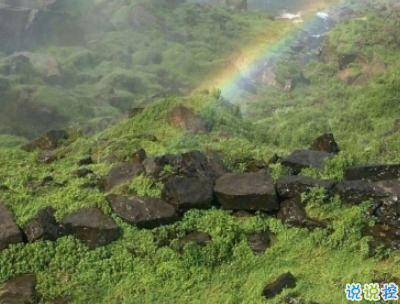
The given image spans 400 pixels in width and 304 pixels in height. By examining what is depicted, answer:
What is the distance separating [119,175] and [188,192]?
5.41 feet

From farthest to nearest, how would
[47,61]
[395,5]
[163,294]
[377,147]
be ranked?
[395,5]
[47,61]
[377,147]
[163,294]

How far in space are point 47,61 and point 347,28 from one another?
21912 millimetres

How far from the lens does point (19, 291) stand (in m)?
5.95

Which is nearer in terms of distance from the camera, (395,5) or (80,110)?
(80,110)

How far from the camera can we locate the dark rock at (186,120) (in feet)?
42.3

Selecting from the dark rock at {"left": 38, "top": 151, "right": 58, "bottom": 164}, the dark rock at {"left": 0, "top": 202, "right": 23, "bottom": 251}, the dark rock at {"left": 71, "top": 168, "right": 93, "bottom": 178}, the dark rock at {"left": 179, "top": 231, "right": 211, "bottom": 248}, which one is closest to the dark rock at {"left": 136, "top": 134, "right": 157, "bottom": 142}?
the dark rock at {"left": 38, "top": 151, "right": 58, "bottom": 164}

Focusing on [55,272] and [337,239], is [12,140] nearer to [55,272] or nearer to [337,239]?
[55,272]

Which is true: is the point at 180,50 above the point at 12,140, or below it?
below

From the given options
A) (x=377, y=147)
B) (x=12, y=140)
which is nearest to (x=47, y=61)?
(x=12, y=140)

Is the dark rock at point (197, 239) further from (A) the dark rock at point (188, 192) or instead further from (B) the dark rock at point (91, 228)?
(B) the dark rock at point (91, 228)

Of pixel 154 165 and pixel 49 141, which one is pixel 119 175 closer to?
pixel 154 165

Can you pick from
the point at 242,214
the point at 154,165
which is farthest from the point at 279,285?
the point at 154,165

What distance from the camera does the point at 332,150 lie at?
9.07m

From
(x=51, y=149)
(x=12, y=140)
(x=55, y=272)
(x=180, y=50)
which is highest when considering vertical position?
(x=55, y=272)
